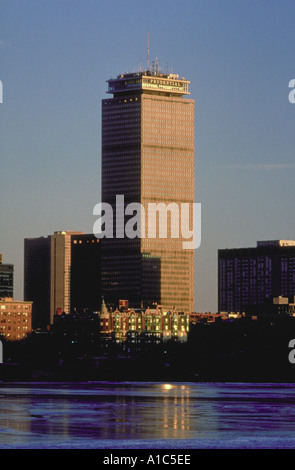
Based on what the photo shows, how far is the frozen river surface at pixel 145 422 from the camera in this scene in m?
74.4

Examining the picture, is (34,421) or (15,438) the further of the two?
(34,421)

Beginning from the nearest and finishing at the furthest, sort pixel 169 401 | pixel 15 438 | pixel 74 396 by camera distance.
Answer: pixel 15 438 < pixel 169 401 < pixel 74 396

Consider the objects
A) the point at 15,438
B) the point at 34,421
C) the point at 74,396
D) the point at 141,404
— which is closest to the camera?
the point at 15,438

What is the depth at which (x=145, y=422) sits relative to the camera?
8812 cm

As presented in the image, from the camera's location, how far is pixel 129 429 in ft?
270

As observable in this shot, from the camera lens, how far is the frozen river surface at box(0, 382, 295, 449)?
244ft
